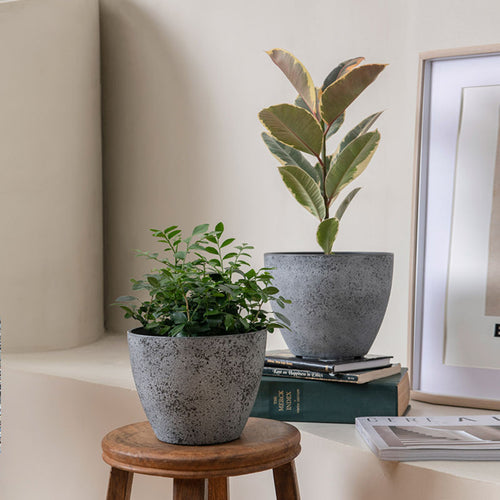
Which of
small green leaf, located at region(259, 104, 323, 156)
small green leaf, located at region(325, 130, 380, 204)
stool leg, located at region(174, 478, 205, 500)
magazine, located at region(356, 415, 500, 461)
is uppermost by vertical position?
small green leaf, located at region(259, 104, 323, 156)

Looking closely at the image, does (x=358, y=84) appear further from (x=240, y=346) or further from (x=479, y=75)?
(x=240, y=346)

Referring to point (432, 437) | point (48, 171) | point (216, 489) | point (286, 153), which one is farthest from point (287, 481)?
point (48, 171)

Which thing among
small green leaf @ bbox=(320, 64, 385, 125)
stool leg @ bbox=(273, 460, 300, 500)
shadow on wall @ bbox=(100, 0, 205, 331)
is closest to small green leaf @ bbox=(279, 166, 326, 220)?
small green leaf @ bbox=(320, 64, 385, 125)

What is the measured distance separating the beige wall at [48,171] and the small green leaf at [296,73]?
0.84 m

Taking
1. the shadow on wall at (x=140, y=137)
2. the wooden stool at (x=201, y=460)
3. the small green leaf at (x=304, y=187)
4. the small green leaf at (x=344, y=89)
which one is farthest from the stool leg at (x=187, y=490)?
the shadow on wall at (x=140, y=137)

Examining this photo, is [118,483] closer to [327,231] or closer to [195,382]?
[195,382]

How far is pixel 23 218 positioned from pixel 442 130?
1.07 meters

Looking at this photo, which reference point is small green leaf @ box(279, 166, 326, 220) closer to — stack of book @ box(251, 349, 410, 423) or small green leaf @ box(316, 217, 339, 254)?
small green leaf @ box(316, 217, 339, 254)

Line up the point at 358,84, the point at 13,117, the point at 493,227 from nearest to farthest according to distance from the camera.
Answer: the point at 358,84
the point at 493,227
the point at 13,117

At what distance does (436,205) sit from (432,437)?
49 cm

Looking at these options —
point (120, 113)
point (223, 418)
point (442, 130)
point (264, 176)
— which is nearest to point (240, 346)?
point (223, 418)

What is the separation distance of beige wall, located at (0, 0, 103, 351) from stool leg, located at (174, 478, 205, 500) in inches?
40.1

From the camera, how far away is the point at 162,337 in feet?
2.85

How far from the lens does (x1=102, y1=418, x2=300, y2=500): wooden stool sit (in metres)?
0.84
